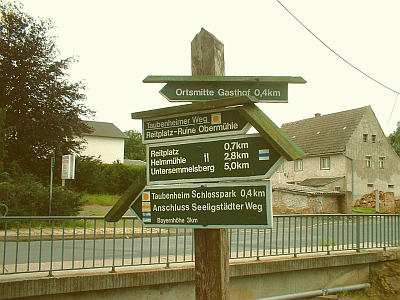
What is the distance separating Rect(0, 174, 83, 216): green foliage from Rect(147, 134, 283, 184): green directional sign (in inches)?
555

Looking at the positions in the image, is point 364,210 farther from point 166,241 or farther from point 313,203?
point 166,241

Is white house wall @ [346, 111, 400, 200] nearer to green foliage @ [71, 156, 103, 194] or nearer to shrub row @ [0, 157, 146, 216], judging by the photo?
green foliage @ [71, 156, 103, 194]

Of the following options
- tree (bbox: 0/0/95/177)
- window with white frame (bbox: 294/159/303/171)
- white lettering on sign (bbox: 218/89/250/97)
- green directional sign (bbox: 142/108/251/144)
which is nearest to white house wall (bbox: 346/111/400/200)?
window with white frame (bbox: 294/159/303/171)

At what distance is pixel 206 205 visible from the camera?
420 cm

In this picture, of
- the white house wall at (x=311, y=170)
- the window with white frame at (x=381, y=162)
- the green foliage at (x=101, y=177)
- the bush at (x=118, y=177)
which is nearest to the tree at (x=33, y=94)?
the green foliage at (x=101, y=177)

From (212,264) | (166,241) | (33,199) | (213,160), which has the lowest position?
(166,241)

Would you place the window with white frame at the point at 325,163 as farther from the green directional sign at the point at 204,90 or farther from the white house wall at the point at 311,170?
the green directional sign at the point at 204,90

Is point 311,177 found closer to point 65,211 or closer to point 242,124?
point 65,211

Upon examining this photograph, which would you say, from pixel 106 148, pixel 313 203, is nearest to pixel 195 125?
pixel 313 203

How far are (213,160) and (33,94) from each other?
22947 mm

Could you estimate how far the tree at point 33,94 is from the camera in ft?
82.3

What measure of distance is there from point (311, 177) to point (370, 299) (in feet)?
144

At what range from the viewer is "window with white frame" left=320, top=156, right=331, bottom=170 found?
169 feet

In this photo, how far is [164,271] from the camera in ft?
24.6
